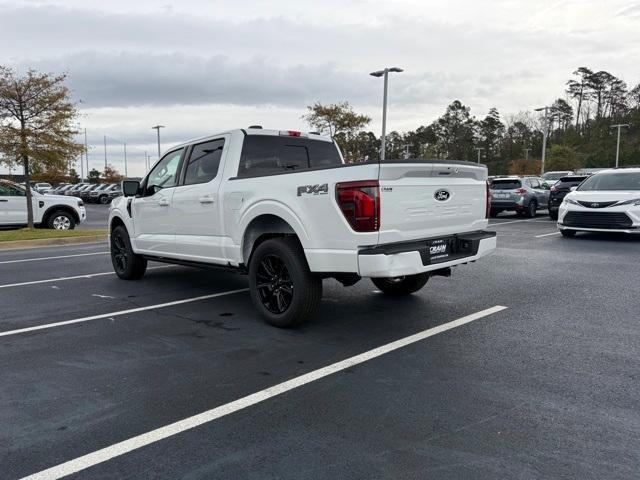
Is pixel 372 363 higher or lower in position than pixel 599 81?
lower

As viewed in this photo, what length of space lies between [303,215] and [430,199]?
1.19 m

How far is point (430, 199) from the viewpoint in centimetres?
501

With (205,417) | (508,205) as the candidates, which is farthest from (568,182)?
(205,417)

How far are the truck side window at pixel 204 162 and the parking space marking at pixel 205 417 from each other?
2895 millimetres

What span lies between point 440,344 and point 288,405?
1.80 metres

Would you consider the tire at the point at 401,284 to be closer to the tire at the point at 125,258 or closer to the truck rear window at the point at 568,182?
the tire at the point at 125,258

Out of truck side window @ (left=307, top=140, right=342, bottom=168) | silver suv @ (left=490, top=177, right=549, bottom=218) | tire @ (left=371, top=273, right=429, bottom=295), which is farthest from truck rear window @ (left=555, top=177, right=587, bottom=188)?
truck side window @ (left=307, top=140, right=342, bottom=168)

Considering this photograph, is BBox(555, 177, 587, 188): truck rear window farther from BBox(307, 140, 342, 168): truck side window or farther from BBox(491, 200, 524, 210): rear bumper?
BBox(307, 140, 342, 168): truck side window

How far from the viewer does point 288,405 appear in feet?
11.6

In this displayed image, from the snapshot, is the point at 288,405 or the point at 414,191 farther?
the point at 414,191

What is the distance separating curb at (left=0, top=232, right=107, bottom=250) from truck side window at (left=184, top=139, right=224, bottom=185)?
857 centimetres

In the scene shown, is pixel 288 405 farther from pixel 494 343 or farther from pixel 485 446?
pixel 494 343

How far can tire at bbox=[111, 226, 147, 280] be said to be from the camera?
798 cm

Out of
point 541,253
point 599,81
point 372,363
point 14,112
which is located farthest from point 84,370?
point 599,81
